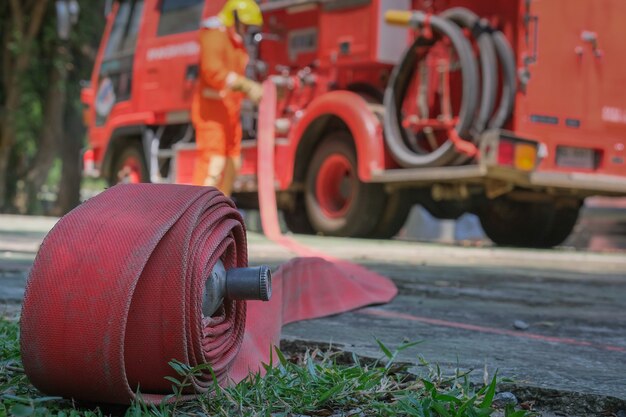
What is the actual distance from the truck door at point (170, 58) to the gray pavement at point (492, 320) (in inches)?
136

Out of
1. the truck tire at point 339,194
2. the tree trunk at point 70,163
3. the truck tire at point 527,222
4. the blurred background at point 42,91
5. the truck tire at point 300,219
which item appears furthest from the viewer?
the tree trunk at point 70,163

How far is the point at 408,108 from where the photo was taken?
24.7 feet

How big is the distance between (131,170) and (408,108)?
3.60 meters

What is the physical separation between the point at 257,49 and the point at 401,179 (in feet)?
8.25

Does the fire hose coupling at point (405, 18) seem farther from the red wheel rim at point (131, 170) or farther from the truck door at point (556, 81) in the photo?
the red wheel rim at point (131, 170)

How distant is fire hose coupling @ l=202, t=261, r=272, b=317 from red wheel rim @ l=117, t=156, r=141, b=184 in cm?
813

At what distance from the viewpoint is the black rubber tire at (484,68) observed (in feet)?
22.4

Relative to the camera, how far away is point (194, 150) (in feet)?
28.6

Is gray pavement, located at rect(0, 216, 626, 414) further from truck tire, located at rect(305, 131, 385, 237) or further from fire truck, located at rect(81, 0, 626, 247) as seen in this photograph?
truck tire, located at rect(305, 131, 385, 237)

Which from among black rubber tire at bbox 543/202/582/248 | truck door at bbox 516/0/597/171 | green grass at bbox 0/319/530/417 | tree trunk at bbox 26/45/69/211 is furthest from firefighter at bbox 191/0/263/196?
tree trunk at bbox 26/45/69/211

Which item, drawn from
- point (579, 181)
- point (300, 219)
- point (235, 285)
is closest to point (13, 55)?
point (300, 219)

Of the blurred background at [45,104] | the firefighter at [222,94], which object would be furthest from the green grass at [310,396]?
the blurred background at [45,104]

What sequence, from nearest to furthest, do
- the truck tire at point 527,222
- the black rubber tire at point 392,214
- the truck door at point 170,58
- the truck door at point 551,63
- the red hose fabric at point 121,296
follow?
1. the red hose fabric at point 121,296
2. the truck door at point 551,63
3. the black rubber tire at point 392,214
4. the truck door at point 170,58
5. the truck tire at point 527,222

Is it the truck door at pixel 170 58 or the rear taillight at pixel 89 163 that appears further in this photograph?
the rear taillight at pixel 89 163
